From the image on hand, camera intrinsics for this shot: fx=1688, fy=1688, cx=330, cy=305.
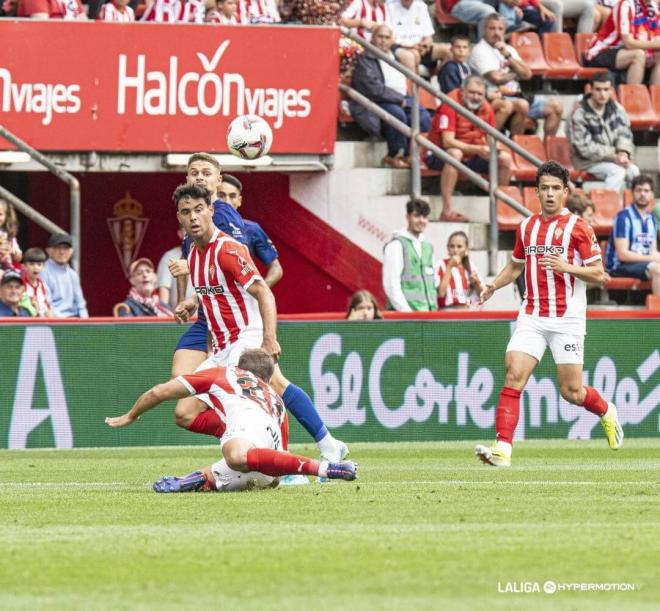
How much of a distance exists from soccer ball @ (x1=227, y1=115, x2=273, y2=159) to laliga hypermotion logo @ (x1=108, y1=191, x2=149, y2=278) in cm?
841

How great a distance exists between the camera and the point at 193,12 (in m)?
19.2

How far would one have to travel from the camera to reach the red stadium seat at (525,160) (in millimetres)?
20281

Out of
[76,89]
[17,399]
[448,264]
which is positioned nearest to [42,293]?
[17,399]

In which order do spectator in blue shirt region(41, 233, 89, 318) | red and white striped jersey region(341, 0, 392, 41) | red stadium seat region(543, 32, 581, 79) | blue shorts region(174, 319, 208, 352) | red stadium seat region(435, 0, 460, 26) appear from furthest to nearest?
red stadium seat region(543, 32, 581, 79)
red stadium seat region(435, 0, 460, 26)
red and white striped jersey region(341, 0, 392, 41)
spectator in blue shirt region(41, 233, 89, 318)
blue shorts region(174, 319, 208, 352)

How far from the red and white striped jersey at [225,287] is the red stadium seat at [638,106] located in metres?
11.8

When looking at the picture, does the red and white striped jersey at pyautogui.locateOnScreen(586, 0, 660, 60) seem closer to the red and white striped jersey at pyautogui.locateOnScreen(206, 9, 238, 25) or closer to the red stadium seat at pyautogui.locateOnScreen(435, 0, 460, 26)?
the red stadium seat at pyautogui.locateOnScreen(435, 0, 460, 26)

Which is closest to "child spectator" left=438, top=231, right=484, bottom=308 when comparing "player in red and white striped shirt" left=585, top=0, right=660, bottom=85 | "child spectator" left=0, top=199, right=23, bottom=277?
"child spectator" left=0, top=199, right=23, bottom=277

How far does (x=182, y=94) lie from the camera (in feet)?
60.5

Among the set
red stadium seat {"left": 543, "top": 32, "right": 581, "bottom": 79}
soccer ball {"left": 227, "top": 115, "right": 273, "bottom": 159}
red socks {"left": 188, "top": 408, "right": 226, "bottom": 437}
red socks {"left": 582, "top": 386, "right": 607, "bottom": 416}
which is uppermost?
red stadium seat {"left": 543, "top": 32, "right": 581, "bottom": 79}

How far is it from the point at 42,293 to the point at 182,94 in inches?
130

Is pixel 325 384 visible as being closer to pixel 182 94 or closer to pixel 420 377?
pixel 420 377

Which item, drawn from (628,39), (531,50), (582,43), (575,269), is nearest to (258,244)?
(575,269)

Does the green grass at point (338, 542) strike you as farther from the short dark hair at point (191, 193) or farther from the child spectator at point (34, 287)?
the child spectator at point (34, 287)

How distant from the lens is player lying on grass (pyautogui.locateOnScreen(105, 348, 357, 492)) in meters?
9.41
